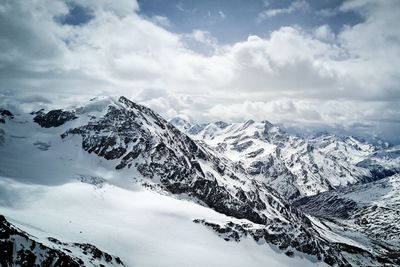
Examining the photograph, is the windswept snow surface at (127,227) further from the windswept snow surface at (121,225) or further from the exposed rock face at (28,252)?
the exposed rock face at (28,252)

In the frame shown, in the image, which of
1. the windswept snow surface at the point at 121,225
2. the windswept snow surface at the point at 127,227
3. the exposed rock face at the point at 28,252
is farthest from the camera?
the windswept snow surface at the point at 121,225

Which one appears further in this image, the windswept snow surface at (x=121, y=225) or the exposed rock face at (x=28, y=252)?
the windswept snow surface at (x=121, y=225)

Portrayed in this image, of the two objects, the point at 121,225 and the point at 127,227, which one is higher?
the point at 121,225

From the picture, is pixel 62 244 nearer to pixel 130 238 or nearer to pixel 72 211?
pixel 130 238

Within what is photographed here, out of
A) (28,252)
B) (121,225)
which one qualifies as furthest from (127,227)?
(28,252)

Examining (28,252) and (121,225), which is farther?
(121,225)

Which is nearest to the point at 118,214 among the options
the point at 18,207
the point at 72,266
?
the point at 18,207

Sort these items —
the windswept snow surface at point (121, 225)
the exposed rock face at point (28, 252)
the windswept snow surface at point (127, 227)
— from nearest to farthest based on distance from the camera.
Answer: the exposed rock face at point (28, 252), the windswept snow surface at point (127, 227), the windswept snow surface at point (121, 225)

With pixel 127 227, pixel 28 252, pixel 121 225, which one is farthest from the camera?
pixel 121 225

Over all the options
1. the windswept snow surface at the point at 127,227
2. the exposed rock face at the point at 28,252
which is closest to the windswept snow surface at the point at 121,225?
the windswept snow surface at the point at 127,227

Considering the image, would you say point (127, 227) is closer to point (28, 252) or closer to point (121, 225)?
point (121, 225)

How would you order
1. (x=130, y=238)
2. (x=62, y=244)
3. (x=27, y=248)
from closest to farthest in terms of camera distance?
(x=27, y=248)
(x=62, y=244)
(x=130, y=238)
